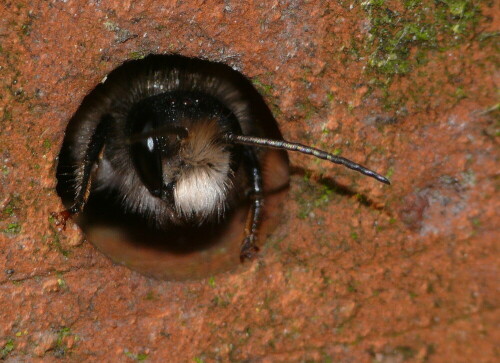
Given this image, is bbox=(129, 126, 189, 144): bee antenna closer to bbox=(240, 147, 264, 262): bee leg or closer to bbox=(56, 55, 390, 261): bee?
bbox=(56, 55, 390, 261): bee

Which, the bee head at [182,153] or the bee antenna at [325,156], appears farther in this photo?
the bee head at [182,153]

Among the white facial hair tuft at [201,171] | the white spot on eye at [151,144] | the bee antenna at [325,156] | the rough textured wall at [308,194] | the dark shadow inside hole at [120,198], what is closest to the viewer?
the rough textured wall at [308,194]

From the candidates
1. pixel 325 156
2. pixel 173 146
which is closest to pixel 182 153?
pixel 173 146

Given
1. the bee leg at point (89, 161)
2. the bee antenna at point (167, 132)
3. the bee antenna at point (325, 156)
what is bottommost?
the bee leg at point (89, 161)

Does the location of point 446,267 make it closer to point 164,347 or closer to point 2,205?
point 164,347

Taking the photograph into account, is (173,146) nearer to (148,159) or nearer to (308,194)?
(148,159)

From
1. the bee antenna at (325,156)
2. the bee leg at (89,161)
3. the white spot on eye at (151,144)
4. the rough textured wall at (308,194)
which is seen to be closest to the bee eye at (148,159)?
the white spot on eye at (151,144)

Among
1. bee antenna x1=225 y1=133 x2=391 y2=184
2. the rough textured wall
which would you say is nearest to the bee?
bee antenna x1=225 y1=133 x2=391 y2=184

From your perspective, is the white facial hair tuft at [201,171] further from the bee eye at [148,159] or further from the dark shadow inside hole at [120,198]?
the dark shadow inside hole at [120,198]
